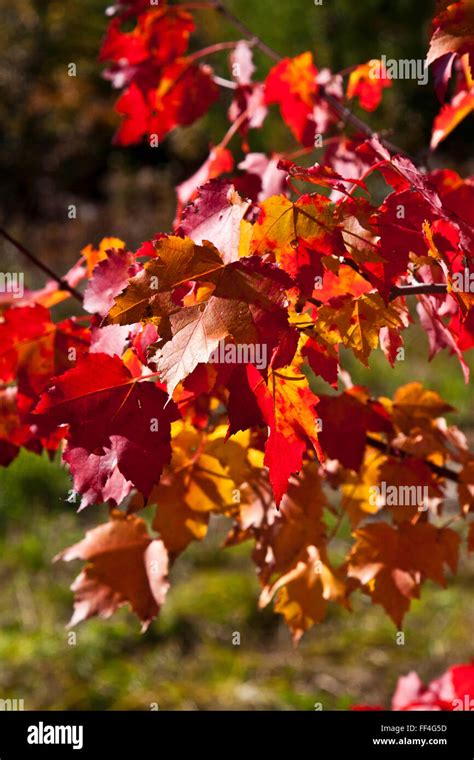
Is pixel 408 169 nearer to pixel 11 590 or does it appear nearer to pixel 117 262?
pixel 117 262

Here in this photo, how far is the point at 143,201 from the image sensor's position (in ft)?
24.5

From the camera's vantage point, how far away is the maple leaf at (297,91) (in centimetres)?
154

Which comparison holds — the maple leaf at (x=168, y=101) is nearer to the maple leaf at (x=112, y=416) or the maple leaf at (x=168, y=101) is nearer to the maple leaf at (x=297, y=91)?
the maple leaf at (x=297, y=91)

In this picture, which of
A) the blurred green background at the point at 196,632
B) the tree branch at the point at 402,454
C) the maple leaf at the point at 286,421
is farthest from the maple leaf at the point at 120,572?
the maple leaf at the point at 286,421

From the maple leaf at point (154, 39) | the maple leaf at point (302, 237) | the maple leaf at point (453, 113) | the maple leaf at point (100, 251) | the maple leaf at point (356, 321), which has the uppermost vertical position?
the maple leaf at point (154, 39)

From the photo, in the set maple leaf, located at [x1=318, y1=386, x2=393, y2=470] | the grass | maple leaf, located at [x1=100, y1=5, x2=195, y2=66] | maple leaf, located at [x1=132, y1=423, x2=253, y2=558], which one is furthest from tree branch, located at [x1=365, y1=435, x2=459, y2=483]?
the grass

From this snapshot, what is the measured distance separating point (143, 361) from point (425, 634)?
2.38 m

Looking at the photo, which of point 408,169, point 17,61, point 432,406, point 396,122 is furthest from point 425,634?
point 17,61

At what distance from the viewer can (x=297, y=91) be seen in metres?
1.56

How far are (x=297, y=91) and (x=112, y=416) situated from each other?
2.87 feet

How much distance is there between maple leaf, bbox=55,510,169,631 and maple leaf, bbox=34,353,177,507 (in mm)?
386

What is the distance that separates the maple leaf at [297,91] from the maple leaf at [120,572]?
2.30 feet

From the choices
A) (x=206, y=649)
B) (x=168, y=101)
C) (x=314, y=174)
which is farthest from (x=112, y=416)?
(x=206, y=649)

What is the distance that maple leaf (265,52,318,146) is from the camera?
5.05ft
